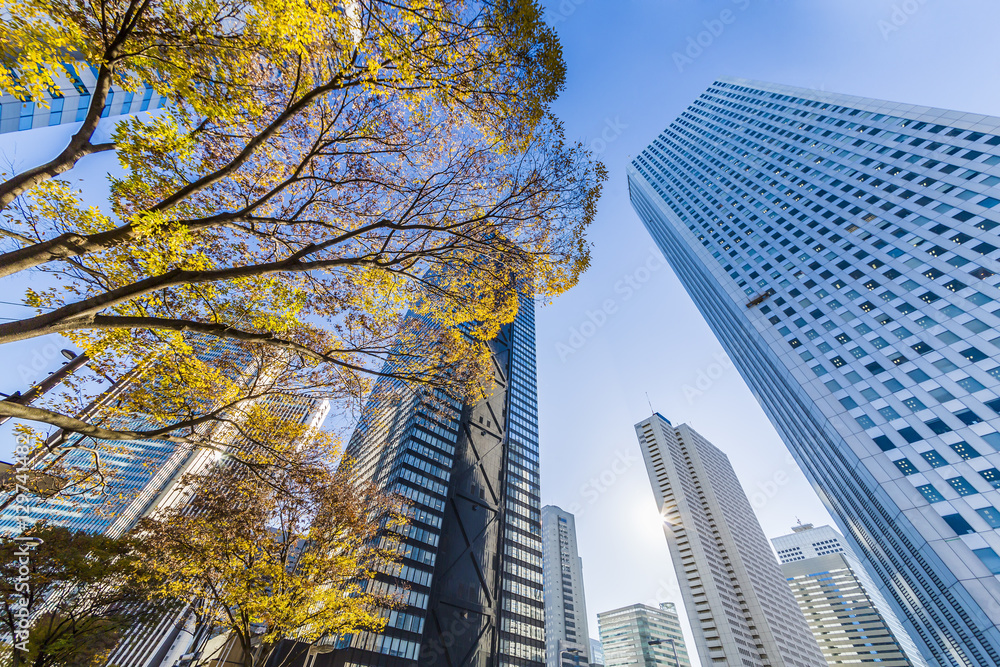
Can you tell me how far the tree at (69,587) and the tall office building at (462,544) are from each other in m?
21.0

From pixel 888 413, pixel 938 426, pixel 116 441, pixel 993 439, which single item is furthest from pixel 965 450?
pixel 116 441

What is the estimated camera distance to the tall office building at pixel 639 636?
4291 inches

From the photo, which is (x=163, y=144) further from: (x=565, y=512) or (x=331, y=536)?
(x=565, y=512)

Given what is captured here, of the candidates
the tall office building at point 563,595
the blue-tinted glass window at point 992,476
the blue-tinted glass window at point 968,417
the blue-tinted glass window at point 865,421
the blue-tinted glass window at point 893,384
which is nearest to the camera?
the blue-tinted glass window at point 992,476

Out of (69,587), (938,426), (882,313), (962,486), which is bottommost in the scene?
(69,587)

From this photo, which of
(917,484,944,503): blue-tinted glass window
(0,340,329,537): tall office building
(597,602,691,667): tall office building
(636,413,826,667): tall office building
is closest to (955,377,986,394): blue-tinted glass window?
(917,484,944,503): blue-tinted glass window

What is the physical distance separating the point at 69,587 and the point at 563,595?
11914cm

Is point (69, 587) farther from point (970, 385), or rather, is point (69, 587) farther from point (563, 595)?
point (563, 595)

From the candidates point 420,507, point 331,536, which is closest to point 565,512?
point 420,507

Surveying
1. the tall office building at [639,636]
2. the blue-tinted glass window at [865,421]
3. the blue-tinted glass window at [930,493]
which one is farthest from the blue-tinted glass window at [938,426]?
the tall office building at [639,636]

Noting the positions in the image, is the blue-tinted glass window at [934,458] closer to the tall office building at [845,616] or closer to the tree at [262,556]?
the tree at [262,556]

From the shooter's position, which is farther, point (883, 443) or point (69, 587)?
point (883, 443)

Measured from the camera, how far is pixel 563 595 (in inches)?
4166

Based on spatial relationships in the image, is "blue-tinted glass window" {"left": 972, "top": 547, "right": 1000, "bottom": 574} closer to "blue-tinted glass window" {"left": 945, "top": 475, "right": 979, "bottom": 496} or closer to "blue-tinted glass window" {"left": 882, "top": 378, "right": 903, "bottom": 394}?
"blue-tinted glass window" {"left": 945, "top": 475, "right": 979, "bottom": 496}
